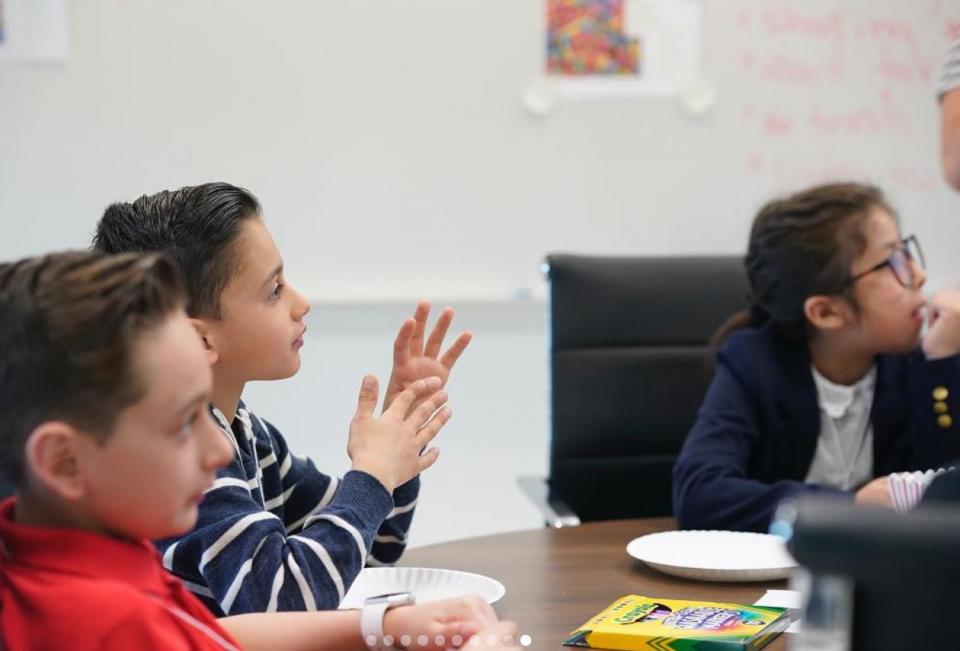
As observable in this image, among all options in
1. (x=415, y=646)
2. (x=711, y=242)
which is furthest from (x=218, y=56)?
(x=415, y=646)

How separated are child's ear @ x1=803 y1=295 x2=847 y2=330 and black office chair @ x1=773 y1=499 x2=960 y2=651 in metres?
1.46

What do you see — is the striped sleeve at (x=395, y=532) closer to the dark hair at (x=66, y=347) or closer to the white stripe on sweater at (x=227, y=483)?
the white stripe on sweater at (x=227, y=483)

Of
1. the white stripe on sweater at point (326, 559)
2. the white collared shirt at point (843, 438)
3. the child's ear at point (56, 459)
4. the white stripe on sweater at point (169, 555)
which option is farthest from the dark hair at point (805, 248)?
the child's ear at point (56, 459)

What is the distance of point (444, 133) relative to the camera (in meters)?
2.88

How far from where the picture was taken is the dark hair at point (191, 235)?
137 centimetres

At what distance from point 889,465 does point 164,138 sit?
1.75 metres

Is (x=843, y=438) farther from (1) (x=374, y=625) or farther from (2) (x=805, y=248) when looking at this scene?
(1) (x=374, y=625)

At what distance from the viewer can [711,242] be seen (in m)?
2.97

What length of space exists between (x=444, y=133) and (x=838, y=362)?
1.22 m

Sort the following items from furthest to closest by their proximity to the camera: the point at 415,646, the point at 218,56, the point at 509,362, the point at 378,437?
the point at 509,362 → the point at 218,56 → the point at 378,437 → the point at 415,646

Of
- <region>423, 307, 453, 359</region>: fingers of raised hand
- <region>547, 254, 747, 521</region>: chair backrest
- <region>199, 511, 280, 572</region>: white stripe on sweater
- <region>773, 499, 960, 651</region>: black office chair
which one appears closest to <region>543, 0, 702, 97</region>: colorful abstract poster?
<region>547, 254, 747, 521</region>: chair backrest

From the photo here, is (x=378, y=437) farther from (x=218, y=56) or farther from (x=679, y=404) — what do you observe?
(x=218, y=56)

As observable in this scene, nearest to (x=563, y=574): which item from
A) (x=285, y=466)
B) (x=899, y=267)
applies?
(x=285, y=466)

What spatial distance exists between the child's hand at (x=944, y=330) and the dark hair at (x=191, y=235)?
3.66ft
